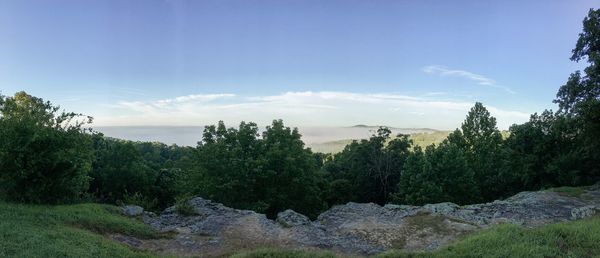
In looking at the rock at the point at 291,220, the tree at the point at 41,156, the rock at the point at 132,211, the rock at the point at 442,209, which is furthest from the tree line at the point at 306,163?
the rock at the point at 442,209

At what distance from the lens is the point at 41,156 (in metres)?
15.6

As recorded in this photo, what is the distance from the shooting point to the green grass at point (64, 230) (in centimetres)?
1026

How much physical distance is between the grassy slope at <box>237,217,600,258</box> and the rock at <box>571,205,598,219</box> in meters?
5.63

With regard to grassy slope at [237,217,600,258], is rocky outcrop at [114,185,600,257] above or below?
below

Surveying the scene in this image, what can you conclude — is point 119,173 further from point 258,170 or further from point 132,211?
point 132,211

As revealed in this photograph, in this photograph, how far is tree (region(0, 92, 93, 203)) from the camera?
15.3m

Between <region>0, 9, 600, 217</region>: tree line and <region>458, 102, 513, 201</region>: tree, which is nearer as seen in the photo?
<region>0, 9, 600, 217</region>: tree line

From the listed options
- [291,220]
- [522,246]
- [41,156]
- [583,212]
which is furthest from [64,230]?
[583,212]

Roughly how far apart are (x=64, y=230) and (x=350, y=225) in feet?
34.5

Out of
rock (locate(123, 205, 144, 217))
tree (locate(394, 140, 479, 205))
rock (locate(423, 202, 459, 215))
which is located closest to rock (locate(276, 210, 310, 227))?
rock (locate(123, 205, 144, 217))

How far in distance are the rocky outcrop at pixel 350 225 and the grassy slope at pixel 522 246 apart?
2.37 meters

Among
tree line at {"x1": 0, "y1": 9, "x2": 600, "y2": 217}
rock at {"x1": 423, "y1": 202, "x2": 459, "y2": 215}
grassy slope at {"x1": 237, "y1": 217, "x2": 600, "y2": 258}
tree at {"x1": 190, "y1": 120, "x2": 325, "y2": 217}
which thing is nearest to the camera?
grassy slope at {"x1": 237, "y1": 217, "x2": 600, "y2": 258}

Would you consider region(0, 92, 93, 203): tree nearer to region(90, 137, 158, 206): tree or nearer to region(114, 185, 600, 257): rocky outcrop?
region(114, 185, 600, 257): rocky outcrop

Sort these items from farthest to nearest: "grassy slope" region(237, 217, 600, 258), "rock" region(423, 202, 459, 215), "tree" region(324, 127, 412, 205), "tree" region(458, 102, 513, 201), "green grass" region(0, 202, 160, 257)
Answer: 1. "tree" region(324, 127, 412, 205)
2. "tree" region(458, 102, 513, 201)
3. "rock" region(423, 202, 459, 215)
4. "grassy slope" region(237, 217, 600, 258)
5. "green grass" region(0, 202, 160, 257)
